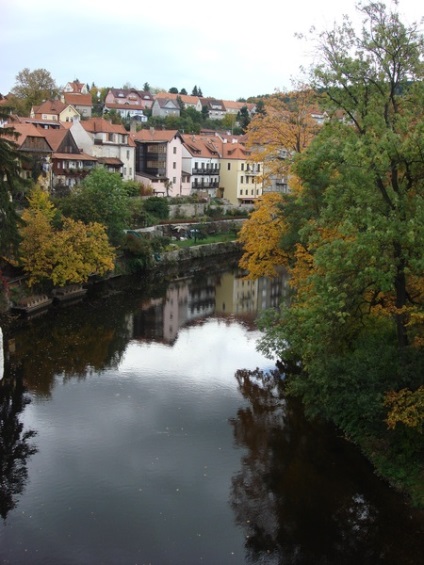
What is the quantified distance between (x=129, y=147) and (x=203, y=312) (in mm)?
32411

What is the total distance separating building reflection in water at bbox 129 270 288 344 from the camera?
31422mm

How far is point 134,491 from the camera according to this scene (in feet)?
50.6

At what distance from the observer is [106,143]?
60.1 meters

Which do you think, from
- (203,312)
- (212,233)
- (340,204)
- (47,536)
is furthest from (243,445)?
(212,233)

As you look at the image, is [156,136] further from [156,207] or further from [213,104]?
[213,104]

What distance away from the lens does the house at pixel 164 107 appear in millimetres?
110562

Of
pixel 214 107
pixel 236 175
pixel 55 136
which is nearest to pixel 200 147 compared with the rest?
pixel 236 175

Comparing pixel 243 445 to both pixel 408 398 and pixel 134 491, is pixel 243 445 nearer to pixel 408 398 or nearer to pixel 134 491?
pixel 134 491

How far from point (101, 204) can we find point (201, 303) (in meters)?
10.0

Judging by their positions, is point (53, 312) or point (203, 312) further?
point (203, 312)

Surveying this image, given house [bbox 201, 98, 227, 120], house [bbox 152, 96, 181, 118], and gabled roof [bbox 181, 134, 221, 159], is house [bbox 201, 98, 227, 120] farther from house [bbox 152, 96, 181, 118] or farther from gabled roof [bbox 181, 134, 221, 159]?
gabled roof [bbox 181, 134, 221, 159]

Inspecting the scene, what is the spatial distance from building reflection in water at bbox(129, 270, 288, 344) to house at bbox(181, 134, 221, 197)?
24.2 m

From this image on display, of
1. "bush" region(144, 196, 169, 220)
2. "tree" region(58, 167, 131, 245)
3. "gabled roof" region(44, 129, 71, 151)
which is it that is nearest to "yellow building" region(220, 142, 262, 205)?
"bush" region(144, 196, 169, 220)

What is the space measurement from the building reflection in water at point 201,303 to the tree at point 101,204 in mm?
5858
